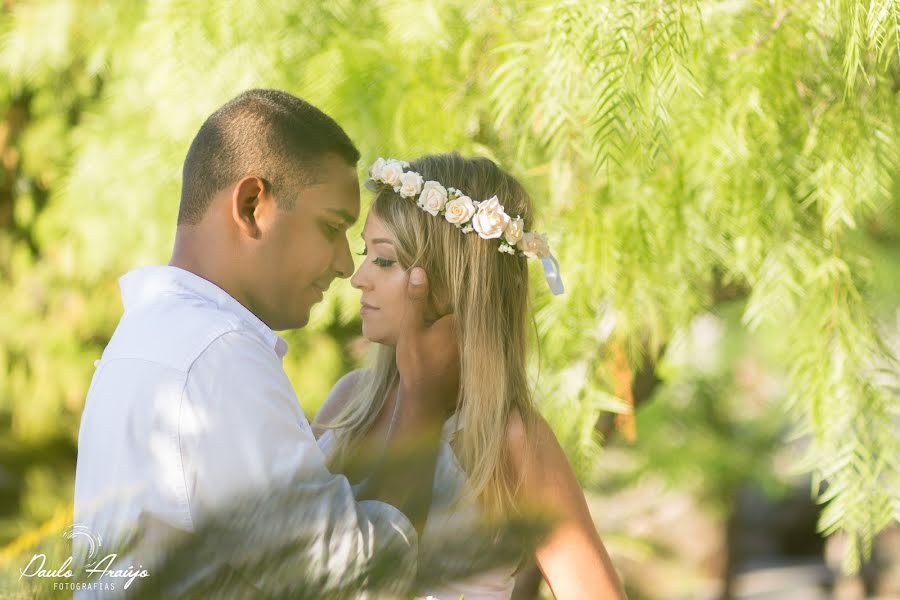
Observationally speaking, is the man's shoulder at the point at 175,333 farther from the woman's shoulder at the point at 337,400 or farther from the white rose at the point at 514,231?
the woman's shoulder at the point at 337,400

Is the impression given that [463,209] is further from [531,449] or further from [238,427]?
[238,427]

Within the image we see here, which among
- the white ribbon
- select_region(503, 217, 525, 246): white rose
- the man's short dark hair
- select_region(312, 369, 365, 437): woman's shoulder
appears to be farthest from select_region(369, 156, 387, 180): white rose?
select_region(312, 369, 365, 437): woman's shoulder

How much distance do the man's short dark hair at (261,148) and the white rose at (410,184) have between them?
0.14 m

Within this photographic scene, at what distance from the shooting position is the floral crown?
2.38m

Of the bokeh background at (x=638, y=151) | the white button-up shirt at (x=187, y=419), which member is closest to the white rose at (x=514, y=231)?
the bokeh background at (x=638, y=151)

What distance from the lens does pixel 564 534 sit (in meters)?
2.17

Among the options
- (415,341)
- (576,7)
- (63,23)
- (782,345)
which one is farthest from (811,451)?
(63,23)

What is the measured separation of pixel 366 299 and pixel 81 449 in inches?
32.0

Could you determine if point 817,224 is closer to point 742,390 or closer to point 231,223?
point 231,223

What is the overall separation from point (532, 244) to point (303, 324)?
605 mm

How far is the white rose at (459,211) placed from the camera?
2.38m

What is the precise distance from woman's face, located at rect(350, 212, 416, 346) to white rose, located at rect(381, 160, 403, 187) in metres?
0.15

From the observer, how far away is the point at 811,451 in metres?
2.72

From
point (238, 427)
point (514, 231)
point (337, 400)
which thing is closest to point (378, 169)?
point (514, 231)
